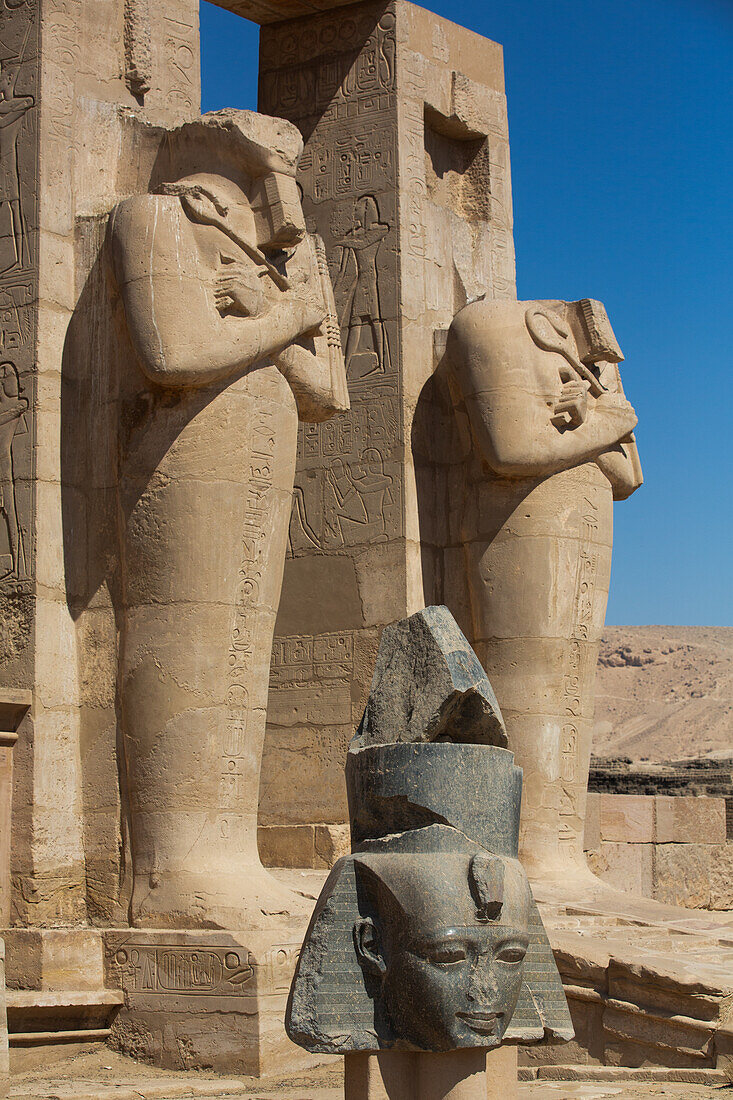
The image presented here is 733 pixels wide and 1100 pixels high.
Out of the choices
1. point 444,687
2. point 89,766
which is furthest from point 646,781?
point 444,687

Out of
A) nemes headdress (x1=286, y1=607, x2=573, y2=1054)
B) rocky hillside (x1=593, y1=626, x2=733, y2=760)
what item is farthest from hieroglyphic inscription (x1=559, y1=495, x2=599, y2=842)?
rocky hillside (x1=593, y1=626, x2=733, y2=760)

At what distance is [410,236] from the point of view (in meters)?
9.42

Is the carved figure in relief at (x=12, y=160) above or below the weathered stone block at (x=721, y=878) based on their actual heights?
above

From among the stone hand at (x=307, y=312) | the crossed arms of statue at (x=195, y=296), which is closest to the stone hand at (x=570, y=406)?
the stone hand at (x=307, y=312)

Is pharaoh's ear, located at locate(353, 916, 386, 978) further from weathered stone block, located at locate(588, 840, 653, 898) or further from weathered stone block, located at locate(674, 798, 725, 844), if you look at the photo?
weathered stone block, located at locate(674, 798, 725, 844)

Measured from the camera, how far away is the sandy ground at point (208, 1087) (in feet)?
18.8

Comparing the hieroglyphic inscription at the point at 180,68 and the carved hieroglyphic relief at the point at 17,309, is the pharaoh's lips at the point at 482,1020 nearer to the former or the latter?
the carved hieroglyphic relief at the point at 17,309

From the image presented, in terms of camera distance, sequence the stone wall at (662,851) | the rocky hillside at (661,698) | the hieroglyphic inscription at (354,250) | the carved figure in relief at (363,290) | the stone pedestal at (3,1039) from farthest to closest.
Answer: the rocky hillside at (661,698), the stone wall at (662,851), the carved figure in relief at (363,290), the hieroglyphic inscription at (354,250), the stone pedestal at (3,1039)

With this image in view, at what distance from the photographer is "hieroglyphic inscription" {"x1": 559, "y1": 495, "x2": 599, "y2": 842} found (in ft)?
28.9

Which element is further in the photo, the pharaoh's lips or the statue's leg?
the statue's leg

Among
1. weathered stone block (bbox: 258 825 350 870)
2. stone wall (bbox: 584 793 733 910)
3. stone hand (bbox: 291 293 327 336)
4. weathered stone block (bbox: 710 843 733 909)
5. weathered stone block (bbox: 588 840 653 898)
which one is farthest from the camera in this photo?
weathered stone block (bbox: 710 843 733 909)

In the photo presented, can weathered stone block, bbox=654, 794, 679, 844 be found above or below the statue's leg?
below

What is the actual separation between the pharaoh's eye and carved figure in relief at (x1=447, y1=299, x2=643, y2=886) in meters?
4.43

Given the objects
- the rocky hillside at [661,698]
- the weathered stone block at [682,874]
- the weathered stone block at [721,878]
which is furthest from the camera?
the rocky hillside at [661,698]
